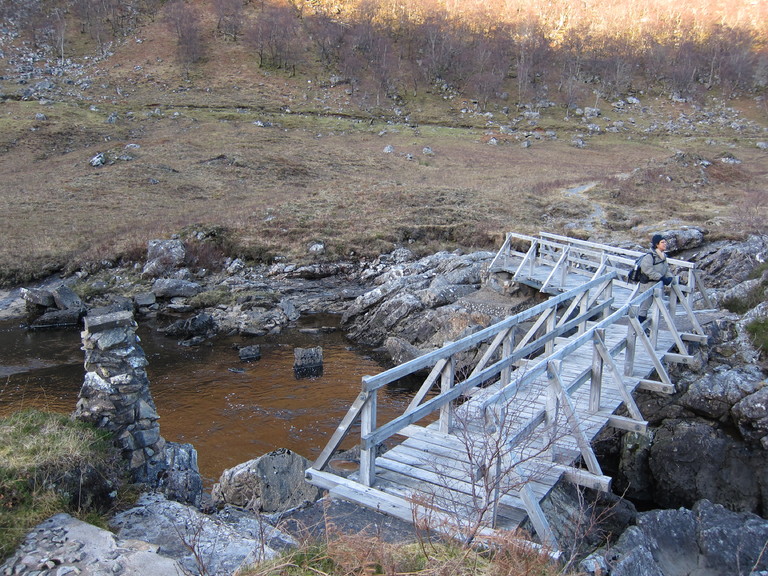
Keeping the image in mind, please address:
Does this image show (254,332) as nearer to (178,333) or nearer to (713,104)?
(178,333)

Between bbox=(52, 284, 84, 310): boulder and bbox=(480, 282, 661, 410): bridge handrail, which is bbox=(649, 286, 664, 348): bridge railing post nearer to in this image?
bbox=(480, 282, 661, 410): bridge handrail

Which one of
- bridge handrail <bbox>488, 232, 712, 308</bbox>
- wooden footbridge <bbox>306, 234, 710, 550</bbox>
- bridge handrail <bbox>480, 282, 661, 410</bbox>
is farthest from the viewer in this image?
bridge handrail <bbox>488, 232, 712, 308</bbox>

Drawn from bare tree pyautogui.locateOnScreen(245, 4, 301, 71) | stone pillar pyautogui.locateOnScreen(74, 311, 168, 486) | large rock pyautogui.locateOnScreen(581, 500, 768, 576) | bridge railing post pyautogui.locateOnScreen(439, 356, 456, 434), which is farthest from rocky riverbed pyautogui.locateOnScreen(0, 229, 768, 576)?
bare tree pyautogui.locateOnScreen(245, 4, 301, 71)

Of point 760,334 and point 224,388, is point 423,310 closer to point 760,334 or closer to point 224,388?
point 224,388

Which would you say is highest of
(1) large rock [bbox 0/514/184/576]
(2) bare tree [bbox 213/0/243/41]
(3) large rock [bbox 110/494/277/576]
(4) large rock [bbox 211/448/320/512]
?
(2) bare tree [bbox 213/0/243/41]

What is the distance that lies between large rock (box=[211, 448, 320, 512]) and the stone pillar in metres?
1.12

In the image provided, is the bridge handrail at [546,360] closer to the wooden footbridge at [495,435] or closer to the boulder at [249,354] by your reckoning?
the wooden footbridge at [495,435]

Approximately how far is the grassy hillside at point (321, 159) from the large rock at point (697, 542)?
20010 millimetres

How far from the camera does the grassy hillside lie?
2895cm

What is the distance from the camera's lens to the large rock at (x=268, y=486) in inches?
321

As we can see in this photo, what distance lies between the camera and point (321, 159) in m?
46.2

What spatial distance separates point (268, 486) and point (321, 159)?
132 ft

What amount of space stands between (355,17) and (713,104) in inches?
2142

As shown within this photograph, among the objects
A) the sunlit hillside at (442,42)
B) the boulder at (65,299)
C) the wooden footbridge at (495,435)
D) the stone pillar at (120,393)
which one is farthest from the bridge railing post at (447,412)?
the sunlit hillside at (442,42)
